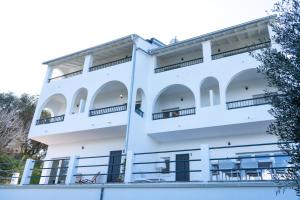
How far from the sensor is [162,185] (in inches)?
319

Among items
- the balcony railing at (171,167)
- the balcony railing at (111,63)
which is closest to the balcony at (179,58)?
the balcony railing at (111,63)

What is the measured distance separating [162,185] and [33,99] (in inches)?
1112

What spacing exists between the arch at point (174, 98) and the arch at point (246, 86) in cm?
242

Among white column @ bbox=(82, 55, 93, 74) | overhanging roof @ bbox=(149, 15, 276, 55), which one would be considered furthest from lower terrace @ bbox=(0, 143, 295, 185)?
overhanging roof @ bbox=(149, 15, 276, 55)

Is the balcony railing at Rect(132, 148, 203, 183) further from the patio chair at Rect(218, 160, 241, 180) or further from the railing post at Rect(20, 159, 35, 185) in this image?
the railing post at Rect(20, 159, 35, 185)

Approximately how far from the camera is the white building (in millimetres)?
14086

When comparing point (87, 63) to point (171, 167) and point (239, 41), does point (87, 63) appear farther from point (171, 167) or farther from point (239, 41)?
point (239, 41)

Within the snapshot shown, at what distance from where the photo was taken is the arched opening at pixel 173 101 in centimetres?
1674

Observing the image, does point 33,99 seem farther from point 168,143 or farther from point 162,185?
point 162,185

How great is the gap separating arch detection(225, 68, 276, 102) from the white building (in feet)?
0.18

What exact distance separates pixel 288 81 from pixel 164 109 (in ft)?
43.8

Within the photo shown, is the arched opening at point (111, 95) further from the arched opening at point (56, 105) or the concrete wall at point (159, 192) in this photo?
the concrete wall at point (159, 192)

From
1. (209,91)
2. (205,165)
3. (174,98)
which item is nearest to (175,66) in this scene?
(174,98)

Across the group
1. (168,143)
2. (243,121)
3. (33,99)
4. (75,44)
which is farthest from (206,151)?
(33,99)
